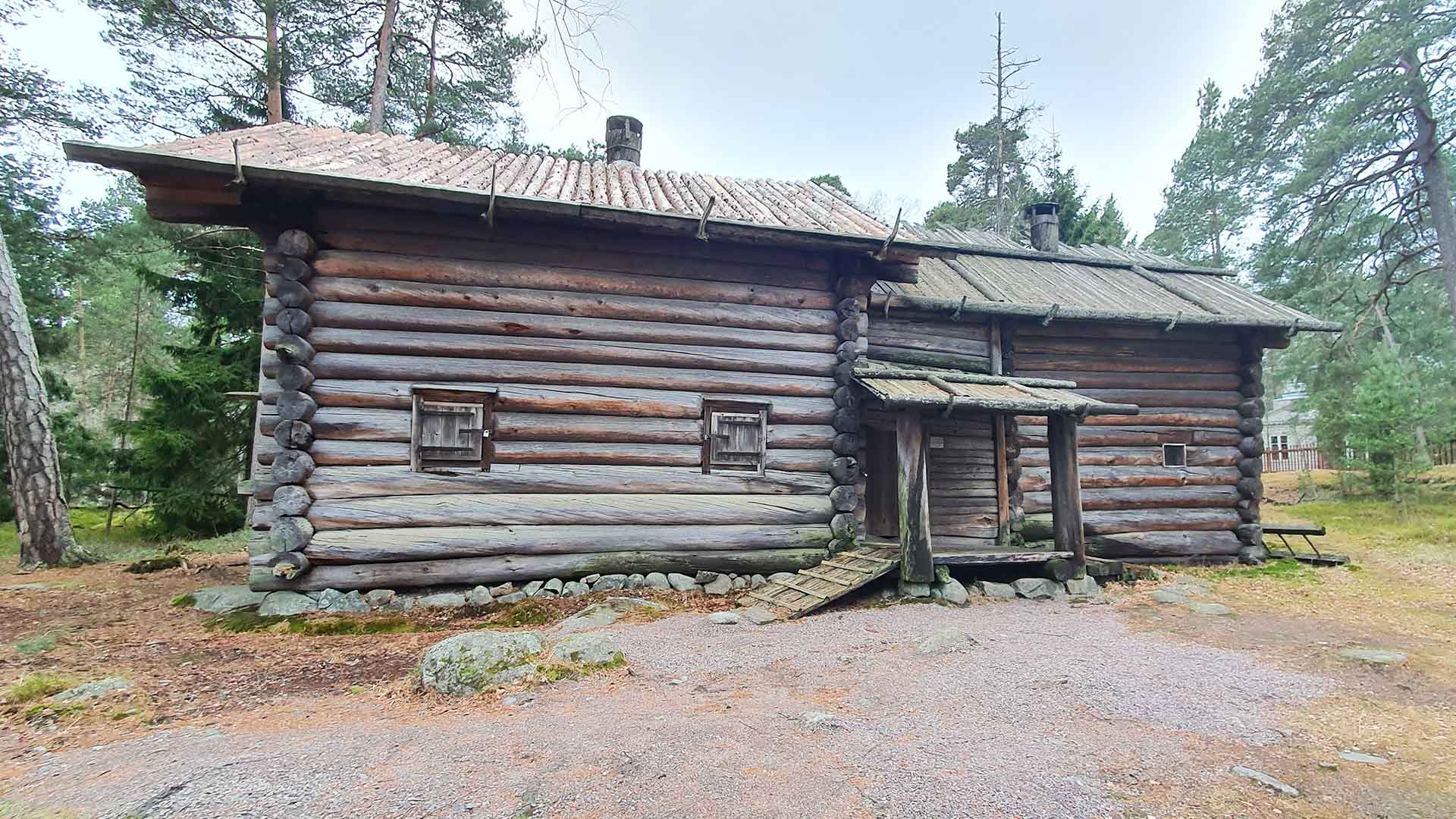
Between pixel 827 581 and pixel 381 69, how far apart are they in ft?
52.4

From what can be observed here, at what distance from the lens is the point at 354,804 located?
121 inches

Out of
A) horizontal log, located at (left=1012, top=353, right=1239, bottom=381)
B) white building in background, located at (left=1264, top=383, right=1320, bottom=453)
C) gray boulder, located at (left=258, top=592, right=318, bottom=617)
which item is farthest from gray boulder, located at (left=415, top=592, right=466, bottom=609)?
white building in background, located at (left=1264, top=383, right=1320, bottom=453)

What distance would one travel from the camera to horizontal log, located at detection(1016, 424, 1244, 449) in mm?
10945

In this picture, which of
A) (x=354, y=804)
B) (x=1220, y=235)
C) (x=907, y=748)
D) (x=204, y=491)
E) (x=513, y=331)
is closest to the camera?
(x=354, y=804)

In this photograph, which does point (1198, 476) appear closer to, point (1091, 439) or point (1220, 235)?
point (1091, 439)

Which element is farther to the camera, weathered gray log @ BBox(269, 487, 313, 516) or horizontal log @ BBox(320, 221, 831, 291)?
horizontal log @ BBox(320, 221, 831, 291)

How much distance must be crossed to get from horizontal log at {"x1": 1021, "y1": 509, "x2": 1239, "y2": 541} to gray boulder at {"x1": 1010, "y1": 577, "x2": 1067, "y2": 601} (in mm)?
2206

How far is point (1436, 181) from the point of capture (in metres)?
17.2

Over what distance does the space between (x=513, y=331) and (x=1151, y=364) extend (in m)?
11.0

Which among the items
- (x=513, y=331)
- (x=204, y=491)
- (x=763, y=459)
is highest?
(x=513, y=331)

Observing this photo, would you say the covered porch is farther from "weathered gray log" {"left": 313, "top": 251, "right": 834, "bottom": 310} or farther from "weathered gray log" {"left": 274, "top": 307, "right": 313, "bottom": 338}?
"weathered gray log" {"left": 274, "top": 307, "right": 313, "bottom": 338}

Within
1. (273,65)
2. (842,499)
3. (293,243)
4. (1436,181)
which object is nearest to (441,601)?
(293,243)

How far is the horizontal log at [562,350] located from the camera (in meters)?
7.49

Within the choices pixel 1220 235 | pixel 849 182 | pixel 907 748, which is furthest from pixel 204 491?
pixel 1220 235
